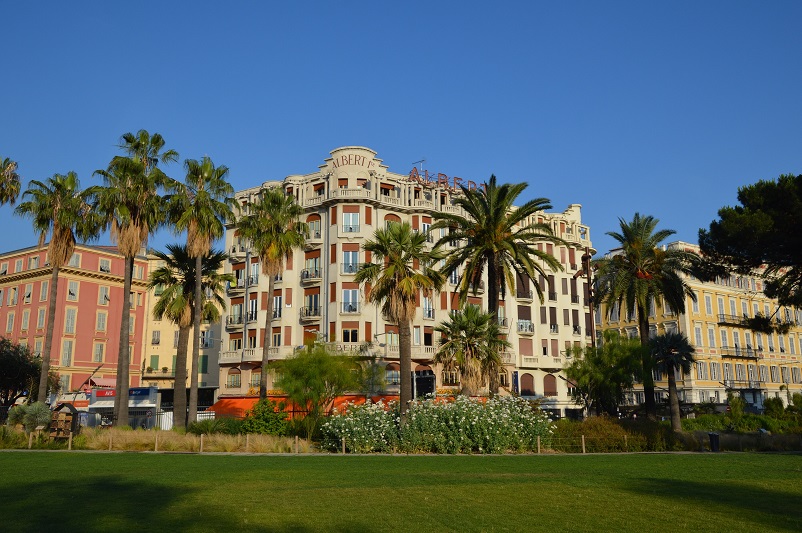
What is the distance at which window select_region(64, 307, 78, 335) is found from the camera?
2879 inches

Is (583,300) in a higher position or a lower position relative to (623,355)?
higher

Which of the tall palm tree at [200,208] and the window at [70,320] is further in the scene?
the window at [70,320]

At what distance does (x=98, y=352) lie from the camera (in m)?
75.8

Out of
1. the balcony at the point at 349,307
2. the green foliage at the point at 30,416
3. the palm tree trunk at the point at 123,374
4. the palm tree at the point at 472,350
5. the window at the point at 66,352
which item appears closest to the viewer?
the green foliage at the point at 30,416

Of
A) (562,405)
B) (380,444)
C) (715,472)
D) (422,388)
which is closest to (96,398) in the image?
(422,388)

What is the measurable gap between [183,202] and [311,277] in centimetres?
1784

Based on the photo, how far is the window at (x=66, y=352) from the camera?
2840 inches

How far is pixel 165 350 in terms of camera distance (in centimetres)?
8200

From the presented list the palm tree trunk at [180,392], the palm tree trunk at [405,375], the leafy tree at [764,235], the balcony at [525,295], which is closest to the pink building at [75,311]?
the palm tree trunk at [180,392]

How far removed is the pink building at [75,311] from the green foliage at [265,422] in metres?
40.9

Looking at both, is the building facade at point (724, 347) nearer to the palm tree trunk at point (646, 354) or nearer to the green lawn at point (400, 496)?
the palm tree trunk at point (646, 354)

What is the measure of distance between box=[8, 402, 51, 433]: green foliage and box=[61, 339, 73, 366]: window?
130ft

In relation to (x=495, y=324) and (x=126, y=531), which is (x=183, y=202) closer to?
(x=495, y=324)

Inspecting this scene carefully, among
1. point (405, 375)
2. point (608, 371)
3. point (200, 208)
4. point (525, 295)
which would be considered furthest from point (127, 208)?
point (525, 295)
